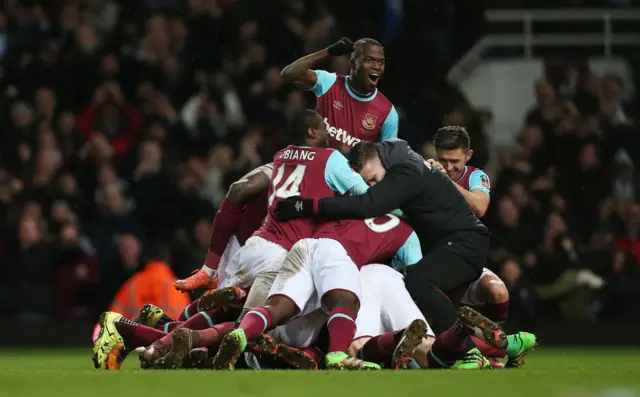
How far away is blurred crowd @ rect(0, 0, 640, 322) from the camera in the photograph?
13383 mm

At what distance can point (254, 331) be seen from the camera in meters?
7.99

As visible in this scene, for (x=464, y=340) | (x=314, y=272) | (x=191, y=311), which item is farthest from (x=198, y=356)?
(x=464, y=340)

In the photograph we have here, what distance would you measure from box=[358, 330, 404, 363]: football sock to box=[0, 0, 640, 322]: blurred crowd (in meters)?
4.86

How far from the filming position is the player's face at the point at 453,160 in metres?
9.63

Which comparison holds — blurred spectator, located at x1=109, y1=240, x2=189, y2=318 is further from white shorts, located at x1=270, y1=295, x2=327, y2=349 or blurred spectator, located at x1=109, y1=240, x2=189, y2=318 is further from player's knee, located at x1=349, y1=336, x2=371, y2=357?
player's knee, located at x1=349, y1=336, x2=371, y2=357

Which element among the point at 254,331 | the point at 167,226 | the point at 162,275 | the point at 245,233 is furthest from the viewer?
the point at 167,226

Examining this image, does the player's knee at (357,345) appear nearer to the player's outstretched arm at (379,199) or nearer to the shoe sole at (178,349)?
the player's outstretched arm at (379,199)

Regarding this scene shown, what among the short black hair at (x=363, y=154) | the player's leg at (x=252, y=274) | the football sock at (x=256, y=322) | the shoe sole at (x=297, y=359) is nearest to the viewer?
the football sock at (x=256, y=322)

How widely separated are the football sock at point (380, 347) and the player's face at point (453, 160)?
163 centimetres

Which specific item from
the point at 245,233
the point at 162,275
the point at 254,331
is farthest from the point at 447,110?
the point at 254,331

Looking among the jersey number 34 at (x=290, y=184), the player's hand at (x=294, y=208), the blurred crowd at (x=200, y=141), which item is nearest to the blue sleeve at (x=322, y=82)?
the jersey number 34 at (x=290, y=184)

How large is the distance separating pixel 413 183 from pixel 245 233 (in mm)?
1633

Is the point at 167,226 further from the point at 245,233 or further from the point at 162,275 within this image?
the point at 245,233

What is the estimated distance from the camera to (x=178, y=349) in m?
8.09
